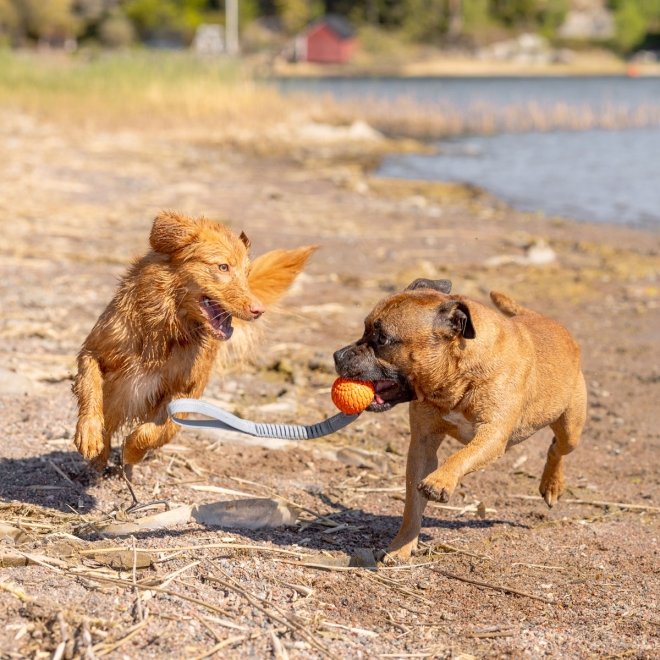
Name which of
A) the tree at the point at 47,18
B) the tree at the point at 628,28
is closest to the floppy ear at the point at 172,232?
the tree at the point at 47,18

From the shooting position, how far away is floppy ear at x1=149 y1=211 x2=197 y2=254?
554 cm

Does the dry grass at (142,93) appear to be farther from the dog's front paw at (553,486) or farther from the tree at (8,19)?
the tree at (8,19)

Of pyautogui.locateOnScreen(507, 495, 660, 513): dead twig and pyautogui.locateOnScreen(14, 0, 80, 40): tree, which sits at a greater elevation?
pyautogui.locateOnScreen(507, 495, 660, 513): dead twig

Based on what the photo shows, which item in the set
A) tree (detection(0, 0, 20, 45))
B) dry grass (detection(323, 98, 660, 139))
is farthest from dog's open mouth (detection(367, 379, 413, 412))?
tree (detection(0, 0, 20, 45))

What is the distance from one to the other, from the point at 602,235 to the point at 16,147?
12279mm

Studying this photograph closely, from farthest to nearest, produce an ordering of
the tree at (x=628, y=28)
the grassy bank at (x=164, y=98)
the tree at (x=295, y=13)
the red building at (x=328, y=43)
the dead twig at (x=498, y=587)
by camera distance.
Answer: the tree at (x=628, y=28) → the tree at (x=295, y=13) → the red building at (x=328, y=43) → the grassy bank at (x=164, y=98) → the dead twig at (x=498, y=587)

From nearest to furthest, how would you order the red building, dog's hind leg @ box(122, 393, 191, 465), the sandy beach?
1. the sandy beach
2. dog's hind leg @ box(122, 393, 191, 465)
3. the red building

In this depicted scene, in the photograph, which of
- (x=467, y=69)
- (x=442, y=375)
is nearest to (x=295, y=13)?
(x=467, y=69)

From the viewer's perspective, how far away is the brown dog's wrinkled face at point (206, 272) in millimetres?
5488

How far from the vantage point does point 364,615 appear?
4.51m

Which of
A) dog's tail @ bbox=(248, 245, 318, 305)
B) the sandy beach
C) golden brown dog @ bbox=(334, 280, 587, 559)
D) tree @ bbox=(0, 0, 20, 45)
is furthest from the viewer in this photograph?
tree @ bbox=(0, 0, 20, 45)

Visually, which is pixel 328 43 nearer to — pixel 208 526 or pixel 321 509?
pixel 321 509

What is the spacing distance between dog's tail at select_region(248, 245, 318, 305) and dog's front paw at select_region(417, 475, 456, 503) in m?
1.77

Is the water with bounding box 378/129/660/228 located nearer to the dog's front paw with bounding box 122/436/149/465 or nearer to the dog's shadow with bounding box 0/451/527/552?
the dog's shadow with bounding box 0/451/527/552
